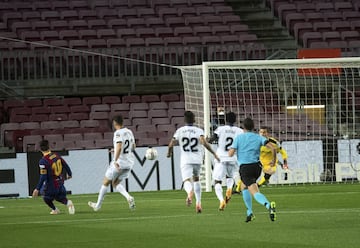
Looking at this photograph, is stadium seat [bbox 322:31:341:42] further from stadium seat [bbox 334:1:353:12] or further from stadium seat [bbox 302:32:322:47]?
stadium seat [bbox 334:1:353:12]

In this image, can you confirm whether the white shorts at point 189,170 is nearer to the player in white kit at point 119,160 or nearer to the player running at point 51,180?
the player in white kit at point 119,160

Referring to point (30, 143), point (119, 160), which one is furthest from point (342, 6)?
point (119, 160)

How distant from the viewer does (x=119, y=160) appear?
20859 millimetres

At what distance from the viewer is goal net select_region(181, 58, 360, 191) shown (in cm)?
2894

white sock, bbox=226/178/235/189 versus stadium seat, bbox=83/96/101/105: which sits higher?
stadium seat, bbox=83/96/101/105

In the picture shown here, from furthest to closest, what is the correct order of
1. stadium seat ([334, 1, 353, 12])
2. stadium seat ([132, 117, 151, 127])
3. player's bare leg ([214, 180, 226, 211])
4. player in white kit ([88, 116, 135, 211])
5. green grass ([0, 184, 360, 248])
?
stadium seat ([334, 1, 353, 12]), stadium seat ([132, 117, 151, 127]), player in white kit ([88, 116, 135, 211]), player's bare leg ([214, 180, 226, 211]), green grass ([0, 184, 360, 248])

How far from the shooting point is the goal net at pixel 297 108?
28938 mm

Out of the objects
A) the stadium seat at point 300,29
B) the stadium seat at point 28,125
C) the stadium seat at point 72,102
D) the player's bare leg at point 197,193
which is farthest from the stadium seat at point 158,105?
the player's bare leg at point 197,193

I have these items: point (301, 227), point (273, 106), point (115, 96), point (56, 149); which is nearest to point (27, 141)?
point (56, 149)

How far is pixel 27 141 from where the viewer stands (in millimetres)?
31797

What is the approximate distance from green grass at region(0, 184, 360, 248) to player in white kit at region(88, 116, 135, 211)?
36 centimetres

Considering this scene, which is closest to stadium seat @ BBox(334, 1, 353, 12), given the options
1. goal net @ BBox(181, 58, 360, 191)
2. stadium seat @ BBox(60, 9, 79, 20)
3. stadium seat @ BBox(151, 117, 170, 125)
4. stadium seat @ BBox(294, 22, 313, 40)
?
stadium seat @ BBox(294, 22, 313, 40)

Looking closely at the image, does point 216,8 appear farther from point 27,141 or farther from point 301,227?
point 301,227

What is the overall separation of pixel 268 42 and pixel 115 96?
20.9ft
